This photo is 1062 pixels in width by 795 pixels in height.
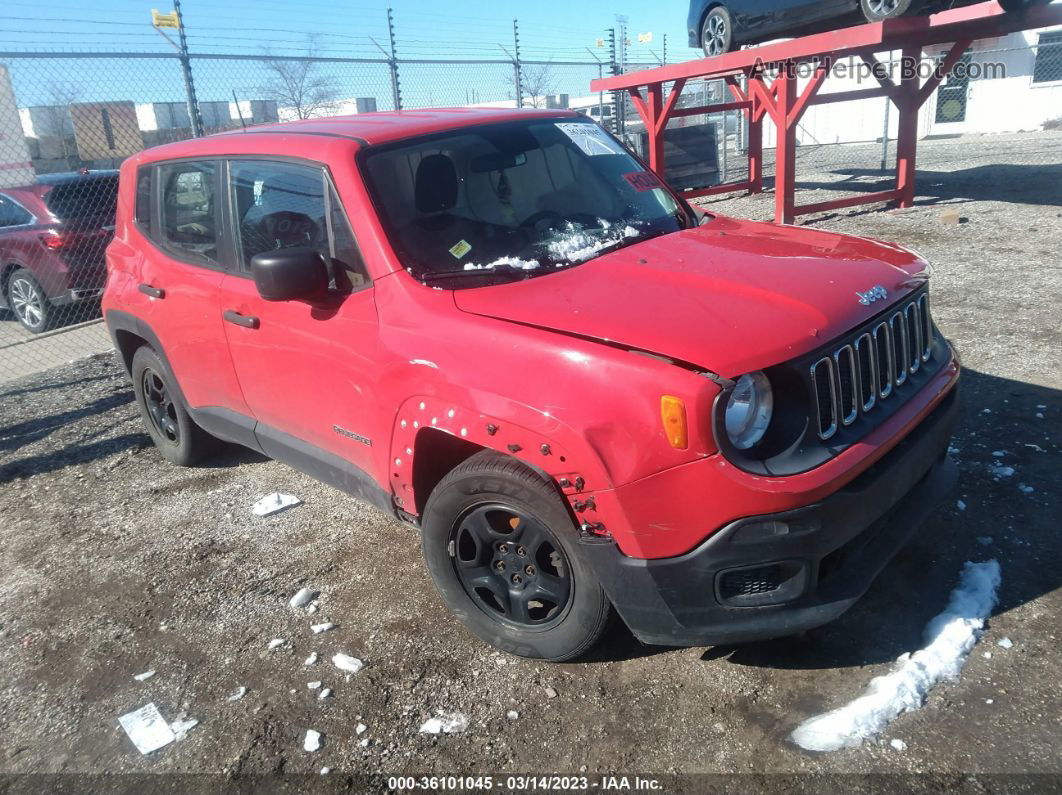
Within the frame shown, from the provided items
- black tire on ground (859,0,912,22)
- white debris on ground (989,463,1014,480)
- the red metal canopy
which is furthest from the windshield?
black tire on ground (859,0,912,22)

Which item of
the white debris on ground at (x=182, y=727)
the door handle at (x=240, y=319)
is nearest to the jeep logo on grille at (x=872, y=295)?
the door handle at (x=240, y=319)

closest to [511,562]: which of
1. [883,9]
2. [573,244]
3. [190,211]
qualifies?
[573,244]

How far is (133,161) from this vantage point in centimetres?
469

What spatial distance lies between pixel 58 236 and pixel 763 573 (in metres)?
8.87

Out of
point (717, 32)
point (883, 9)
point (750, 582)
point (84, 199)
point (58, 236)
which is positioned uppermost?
point (717, 32)

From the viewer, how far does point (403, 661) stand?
10.2 feet

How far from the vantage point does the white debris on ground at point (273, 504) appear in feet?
14.6

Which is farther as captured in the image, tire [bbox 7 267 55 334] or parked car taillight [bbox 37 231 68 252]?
tire [bbox 7 267 55 334]

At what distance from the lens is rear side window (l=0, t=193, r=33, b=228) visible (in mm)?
8906

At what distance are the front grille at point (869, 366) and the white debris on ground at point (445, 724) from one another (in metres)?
1.53

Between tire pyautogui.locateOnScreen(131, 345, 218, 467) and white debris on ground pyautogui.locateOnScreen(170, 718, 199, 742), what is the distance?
2191 millimetres

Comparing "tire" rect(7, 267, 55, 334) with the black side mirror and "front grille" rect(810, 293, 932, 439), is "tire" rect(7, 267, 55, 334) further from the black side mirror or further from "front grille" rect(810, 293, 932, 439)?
"front grille" rect(810, 293, 932, 439)

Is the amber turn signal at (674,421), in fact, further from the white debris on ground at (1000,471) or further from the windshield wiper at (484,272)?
the white debris on ground at (1000,471)

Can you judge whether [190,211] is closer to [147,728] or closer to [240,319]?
[240,319]
